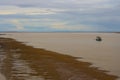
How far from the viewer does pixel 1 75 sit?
18.5 metres

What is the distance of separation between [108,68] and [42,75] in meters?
7.59

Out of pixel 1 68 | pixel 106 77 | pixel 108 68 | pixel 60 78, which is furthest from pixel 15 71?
pixel 108 68

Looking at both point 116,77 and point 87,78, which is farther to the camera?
point 116,77

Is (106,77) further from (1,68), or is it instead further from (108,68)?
(1,68)

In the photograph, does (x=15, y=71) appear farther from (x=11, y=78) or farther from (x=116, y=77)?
(x=116, y=77)

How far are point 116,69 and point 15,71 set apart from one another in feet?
26.7

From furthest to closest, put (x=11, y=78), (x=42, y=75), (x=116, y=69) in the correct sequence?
(x=116, y=69)
(x=42, y=75)
(x=11, y=78)

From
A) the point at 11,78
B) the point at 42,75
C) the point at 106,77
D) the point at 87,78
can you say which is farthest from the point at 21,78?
the point at 106,77

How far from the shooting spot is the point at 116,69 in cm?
2450

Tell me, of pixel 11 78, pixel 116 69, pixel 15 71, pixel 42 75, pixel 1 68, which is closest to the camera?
pixel 11 78

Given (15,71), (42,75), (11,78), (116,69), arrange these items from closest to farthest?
(11,78)
(42,75)
(15,71)
(116,69)

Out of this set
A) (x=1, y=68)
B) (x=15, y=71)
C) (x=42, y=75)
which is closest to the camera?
(x=42, y=75)

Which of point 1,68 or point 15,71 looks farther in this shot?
point 1,68

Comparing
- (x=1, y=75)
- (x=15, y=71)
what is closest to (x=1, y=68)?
(x=15, y=71)
